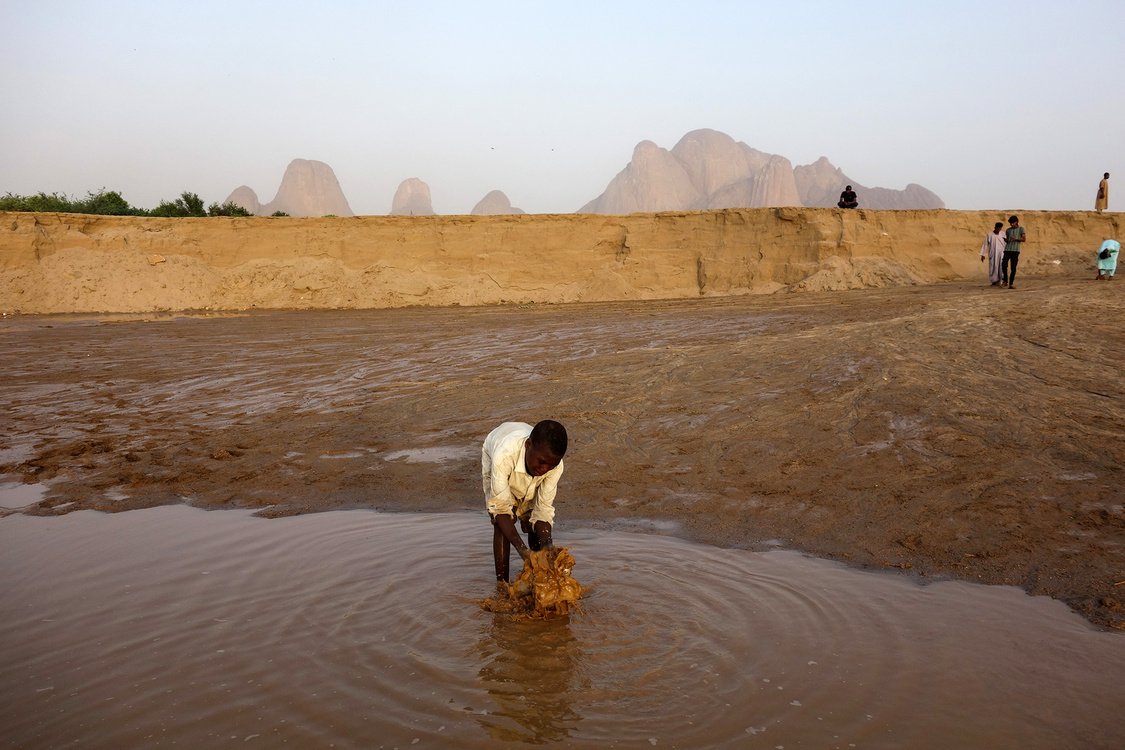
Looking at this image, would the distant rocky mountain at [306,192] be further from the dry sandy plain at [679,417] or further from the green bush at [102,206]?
the dry sandy plain at [679,417]

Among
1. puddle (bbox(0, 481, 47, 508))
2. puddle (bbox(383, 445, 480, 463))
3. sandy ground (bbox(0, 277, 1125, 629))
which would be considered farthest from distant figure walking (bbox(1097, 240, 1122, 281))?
puddle (bbox(0, 481, 47, 508))

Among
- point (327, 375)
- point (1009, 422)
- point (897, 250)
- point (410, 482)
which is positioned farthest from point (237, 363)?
point (897, 250)

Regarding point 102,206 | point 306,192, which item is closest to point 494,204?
point 306,192

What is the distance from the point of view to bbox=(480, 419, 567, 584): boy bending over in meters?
3.93

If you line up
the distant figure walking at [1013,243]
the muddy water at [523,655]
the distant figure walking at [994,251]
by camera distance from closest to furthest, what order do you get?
the muddy water at [523,655] → the distant figure walking at [1013,243] → the distant figure walking at [994,251]

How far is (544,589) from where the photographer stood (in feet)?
13.2

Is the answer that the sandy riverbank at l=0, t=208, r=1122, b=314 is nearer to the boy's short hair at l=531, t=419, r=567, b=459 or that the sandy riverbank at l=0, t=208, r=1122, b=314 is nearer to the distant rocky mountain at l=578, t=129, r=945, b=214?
the boy's short hair at l=531, t=419, r=567, b=459

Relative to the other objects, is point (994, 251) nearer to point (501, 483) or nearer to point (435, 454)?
point (435, 454)

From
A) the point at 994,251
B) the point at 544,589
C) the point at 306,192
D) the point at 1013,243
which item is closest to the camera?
the point at 544,589

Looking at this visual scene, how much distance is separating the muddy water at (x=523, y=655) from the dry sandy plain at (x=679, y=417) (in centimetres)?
53

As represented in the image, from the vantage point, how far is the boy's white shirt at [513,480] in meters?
4.17

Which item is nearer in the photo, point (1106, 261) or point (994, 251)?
point (1106, 261)

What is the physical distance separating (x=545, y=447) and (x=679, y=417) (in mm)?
3645

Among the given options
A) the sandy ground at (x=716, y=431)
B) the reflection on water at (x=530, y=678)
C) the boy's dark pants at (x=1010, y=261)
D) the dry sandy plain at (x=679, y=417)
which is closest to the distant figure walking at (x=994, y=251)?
the boy's dark pants at (x=1010, y=261)
